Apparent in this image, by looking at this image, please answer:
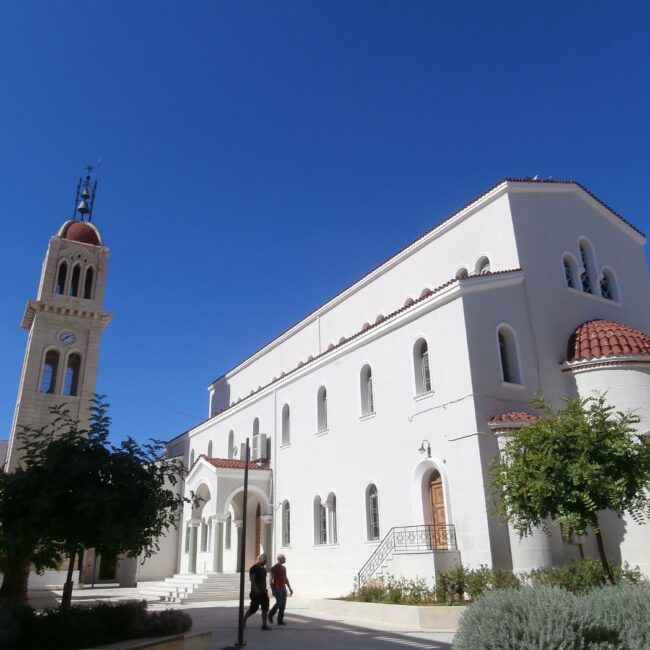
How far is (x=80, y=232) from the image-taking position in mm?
43969

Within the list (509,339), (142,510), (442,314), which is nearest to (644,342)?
(509,339)

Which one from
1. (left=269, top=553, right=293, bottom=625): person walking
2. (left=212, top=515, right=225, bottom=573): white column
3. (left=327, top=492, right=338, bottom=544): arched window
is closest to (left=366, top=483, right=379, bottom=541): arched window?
(left=327, top=492, right=338, bottom=544): arched window

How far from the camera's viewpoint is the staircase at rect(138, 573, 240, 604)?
923 inches

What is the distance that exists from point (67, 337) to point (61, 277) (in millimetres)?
4503

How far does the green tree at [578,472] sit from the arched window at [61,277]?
3558 cm

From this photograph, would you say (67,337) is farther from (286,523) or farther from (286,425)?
(286,523)

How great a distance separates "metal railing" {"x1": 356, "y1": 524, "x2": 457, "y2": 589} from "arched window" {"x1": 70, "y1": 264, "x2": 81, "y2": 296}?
30535 mm

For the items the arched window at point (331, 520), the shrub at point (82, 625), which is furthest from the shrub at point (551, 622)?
the arched window at point (331, 520)

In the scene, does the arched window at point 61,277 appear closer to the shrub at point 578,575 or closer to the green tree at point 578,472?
the shrub at point 578,575

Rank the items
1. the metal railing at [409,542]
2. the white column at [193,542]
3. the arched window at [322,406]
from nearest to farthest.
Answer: the metal railing at [409,542], the arched window at [322,406], the white column at [193,542]

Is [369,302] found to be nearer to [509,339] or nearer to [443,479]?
[509,339]

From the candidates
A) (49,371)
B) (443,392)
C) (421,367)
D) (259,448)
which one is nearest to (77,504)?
(443,392)

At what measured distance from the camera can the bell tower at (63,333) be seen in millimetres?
37656

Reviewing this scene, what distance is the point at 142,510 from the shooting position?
10.7 meters
